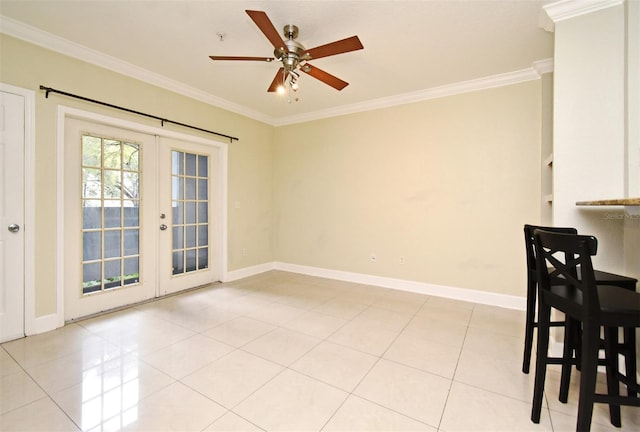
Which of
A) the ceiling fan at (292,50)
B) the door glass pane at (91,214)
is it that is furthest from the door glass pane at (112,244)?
the ceiling fan at (292,50)

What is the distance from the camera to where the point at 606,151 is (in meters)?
2.04

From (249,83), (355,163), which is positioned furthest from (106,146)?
(355,163)

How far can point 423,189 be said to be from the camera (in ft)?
12.7

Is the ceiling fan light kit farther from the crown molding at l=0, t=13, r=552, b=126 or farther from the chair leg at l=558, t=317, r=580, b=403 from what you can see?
the chair leg at l=558, t=317, r=580, b=403

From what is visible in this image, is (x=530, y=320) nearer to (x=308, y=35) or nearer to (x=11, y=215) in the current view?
(x=308, y=35)

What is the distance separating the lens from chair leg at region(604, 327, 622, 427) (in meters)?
1.46

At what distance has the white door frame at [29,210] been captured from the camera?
2.52 metres

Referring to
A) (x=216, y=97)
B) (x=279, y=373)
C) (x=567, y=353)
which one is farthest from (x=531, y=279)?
(x=216, y=97)

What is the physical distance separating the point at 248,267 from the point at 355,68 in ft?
11.1

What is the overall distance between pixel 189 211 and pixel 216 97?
5.52ft

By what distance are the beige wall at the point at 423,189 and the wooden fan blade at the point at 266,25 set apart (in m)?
2.37

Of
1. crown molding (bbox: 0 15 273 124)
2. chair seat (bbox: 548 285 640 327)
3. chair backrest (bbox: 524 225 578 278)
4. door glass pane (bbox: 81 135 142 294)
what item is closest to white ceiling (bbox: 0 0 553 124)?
crown molding (bbox: 0 15 273 124)

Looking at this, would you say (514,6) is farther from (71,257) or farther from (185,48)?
(71,257)

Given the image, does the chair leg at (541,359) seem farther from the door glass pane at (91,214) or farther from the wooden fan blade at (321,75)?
the door glass pane at (91,214)
